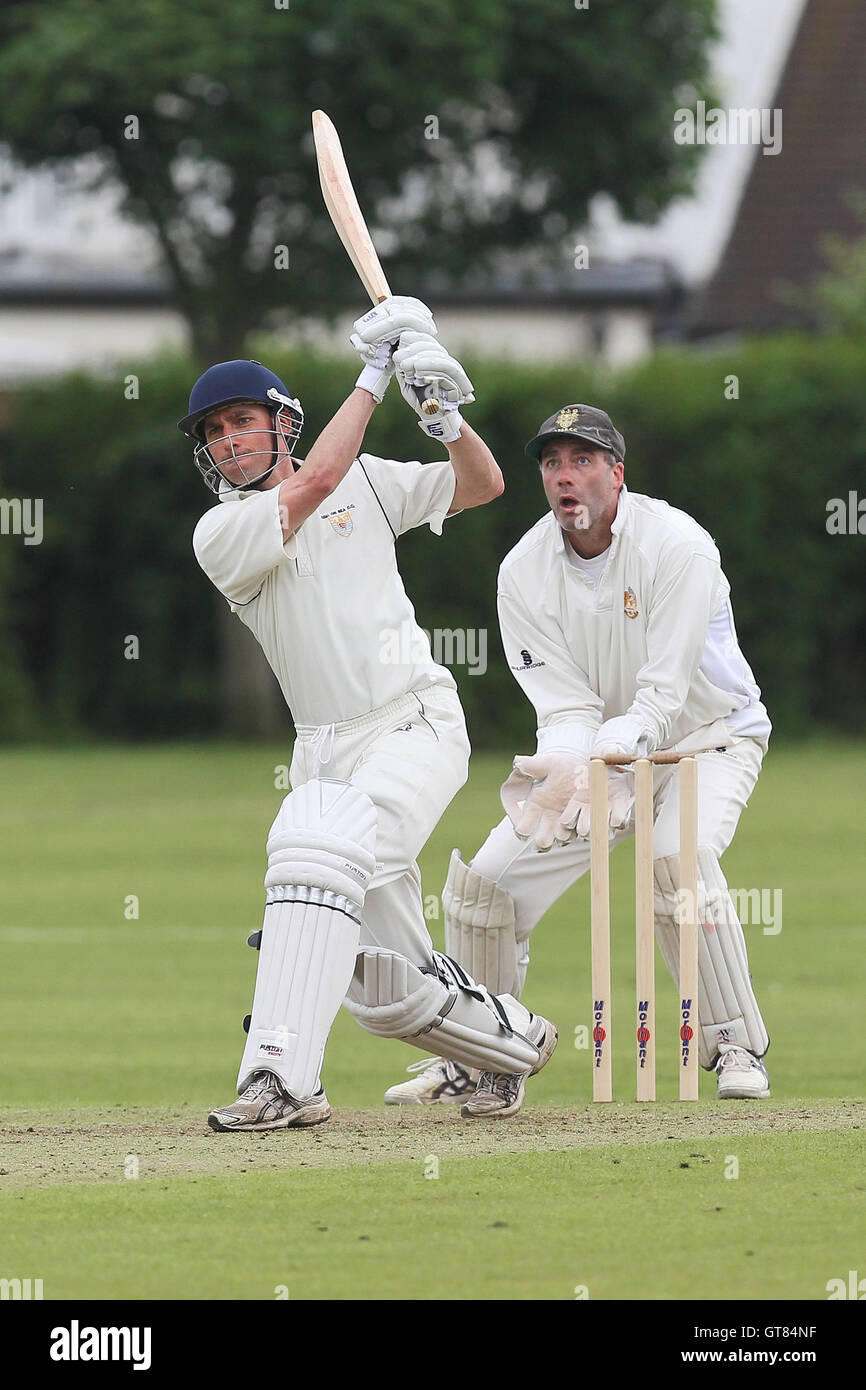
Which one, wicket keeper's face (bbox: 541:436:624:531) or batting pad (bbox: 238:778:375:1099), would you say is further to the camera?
wicket keeper's face (bbox: 541:436:624:531)

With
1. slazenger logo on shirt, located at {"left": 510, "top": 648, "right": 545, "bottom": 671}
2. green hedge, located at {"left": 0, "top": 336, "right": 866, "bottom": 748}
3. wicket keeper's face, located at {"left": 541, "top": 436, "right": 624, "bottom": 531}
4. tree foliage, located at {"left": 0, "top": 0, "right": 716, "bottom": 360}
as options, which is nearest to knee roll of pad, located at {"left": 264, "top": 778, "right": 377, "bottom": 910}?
slazenger logo on shirt, located at {"left": 510, "top": 648, "right": 545, "bottom": 671}

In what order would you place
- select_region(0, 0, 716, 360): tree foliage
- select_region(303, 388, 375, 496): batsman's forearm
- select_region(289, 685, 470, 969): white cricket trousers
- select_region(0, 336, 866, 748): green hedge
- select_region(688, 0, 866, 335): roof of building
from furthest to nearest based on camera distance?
select_region(688, 0, 866, 335): roof of building
select_region(0, 336, 866, 748): green hedge
select_region(0, 0, 716, 360): tree foliage
select_region(289, 685, 470, 969): white cricket trousers
select_region(303, 388, 375, 496): batsman's forearm

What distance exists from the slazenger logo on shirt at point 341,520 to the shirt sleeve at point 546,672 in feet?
2.33

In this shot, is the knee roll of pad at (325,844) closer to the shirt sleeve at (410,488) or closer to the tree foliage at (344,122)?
the shirt sleeve at (410,488)

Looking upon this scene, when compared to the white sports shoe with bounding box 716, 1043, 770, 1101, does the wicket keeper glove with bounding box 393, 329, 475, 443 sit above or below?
above

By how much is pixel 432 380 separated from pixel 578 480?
0.74m

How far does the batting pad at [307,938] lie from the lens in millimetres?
5223

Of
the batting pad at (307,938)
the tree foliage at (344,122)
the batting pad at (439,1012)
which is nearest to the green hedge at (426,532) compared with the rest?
the tree foliage at (344,122)

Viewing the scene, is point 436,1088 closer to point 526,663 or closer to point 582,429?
point 526,663

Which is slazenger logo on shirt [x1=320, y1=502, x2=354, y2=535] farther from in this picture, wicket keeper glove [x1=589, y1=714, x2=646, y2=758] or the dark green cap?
wicket keeper glove [x1=589, y1=714, x2=646, y2=758]

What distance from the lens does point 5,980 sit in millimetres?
9383

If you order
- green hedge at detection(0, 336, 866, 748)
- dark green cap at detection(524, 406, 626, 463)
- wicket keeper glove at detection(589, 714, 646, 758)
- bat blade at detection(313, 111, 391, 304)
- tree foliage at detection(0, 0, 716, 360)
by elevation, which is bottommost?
wicket keeper glove at detection(589, 714, 646, 758)

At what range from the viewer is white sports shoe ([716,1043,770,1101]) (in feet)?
19.7

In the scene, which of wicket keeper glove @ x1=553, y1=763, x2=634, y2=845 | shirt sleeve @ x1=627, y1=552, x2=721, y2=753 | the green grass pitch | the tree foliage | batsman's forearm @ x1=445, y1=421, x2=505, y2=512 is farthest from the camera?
the tree foliage
